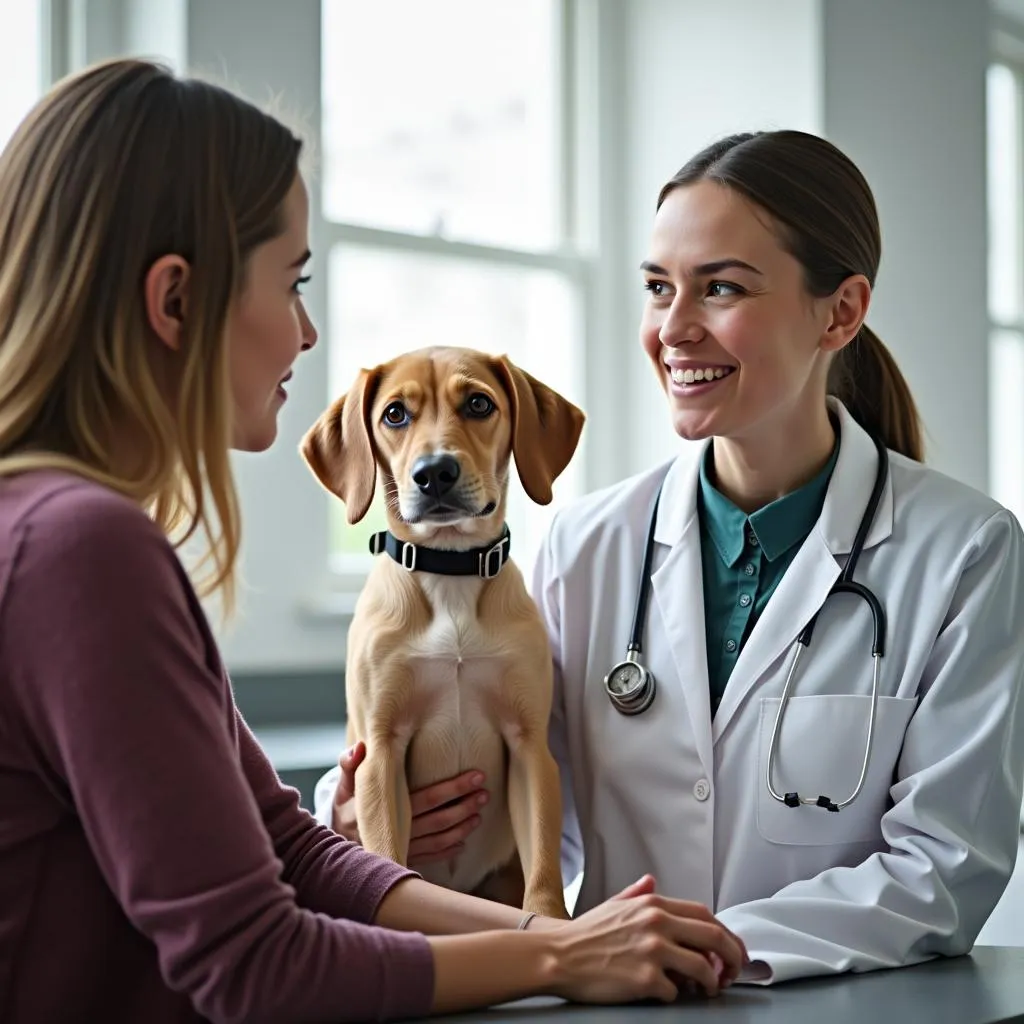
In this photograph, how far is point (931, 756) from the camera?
1453mm

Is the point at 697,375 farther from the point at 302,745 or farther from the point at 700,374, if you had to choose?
the point at 302,745

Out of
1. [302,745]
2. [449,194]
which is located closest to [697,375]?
[302,745]

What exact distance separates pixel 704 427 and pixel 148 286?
0.83 metres

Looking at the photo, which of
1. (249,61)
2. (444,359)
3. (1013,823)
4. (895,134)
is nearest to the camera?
(1013,823)

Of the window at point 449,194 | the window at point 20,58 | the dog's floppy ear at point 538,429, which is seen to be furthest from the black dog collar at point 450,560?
the window at point 20,58

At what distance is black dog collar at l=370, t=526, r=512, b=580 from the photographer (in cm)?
159

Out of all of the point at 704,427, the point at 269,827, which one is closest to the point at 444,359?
the point at 704,427

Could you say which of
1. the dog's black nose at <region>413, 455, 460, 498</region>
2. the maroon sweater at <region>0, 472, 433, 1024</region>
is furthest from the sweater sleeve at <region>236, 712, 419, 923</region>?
the dog's black nose at <region>413, 455, 460, 498</region>

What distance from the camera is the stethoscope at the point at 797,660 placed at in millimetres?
1477

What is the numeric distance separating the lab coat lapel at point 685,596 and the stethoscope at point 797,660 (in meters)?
0.03

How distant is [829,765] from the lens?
59.4 inches

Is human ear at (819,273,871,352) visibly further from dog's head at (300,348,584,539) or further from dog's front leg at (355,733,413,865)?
dog's front leg at (355,733,413,865)

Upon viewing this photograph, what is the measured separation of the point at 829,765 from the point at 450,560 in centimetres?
50

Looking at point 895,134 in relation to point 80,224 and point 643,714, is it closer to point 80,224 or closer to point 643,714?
point 643,714
